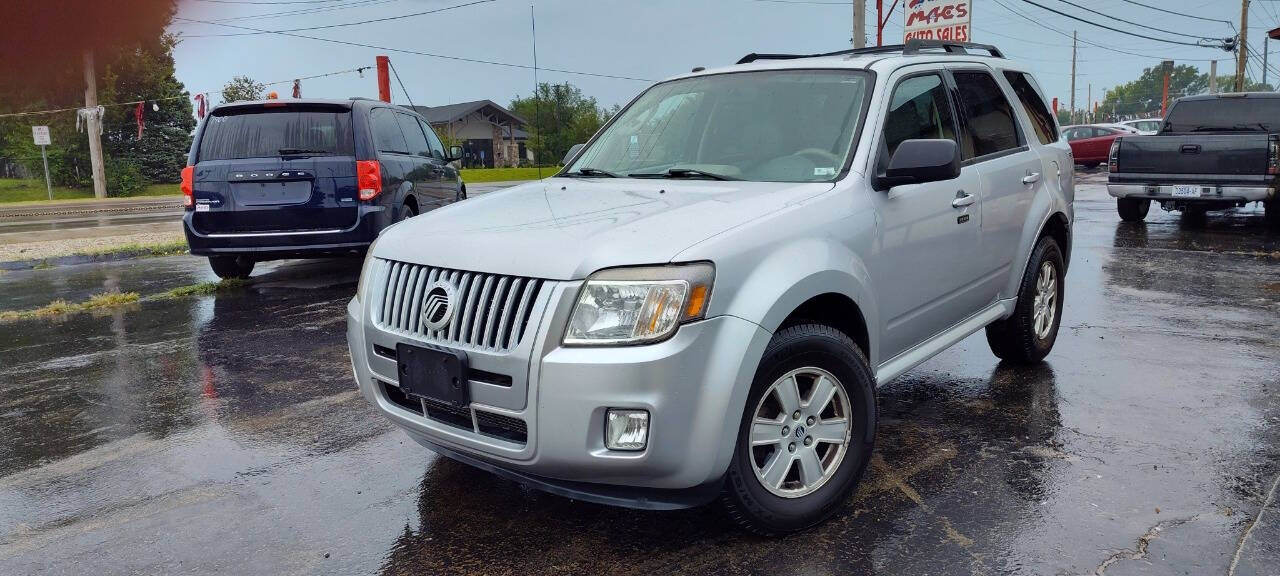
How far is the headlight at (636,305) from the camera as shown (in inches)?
115

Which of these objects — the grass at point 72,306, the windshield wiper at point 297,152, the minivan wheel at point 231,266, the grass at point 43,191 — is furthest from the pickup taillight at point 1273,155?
the grass at point 43,191

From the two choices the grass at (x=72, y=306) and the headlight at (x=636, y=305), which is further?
the grass at (x=72, y=306)

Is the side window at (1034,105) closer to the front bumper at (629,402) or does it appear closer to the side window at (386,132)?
the front bumper at (629,402)

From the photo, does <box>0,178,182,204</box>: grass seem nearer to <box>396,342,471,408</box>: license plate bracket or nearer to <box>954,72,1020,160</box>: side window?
<box>954,72,1020,160</box>: side window

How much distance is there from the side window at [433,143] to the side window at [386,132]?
0.85 metres

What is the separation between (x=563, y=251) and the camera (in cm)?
303

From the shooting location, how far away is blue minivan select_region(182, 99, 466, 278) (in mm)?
8656

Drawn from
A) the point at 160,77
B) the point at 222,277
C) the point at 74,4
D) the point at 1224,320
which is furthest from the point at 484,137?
the point at 1224,320

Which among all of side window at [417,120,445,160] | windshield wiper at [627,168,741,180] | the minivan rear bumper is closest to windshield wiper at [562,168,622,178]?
windshield wiper at [627,168,741,180]

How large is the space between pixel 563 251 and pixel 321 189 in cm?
628

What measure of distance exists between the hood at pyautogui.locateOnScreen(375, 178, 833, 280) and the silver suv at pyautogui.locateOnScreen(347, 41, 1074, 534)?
1cm

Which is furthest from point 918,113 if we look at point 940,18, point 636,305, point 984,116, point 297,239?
point 940,18

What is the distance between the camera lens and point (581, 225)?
3.29 m

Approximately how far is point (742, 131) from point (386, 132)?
621 centimetres
